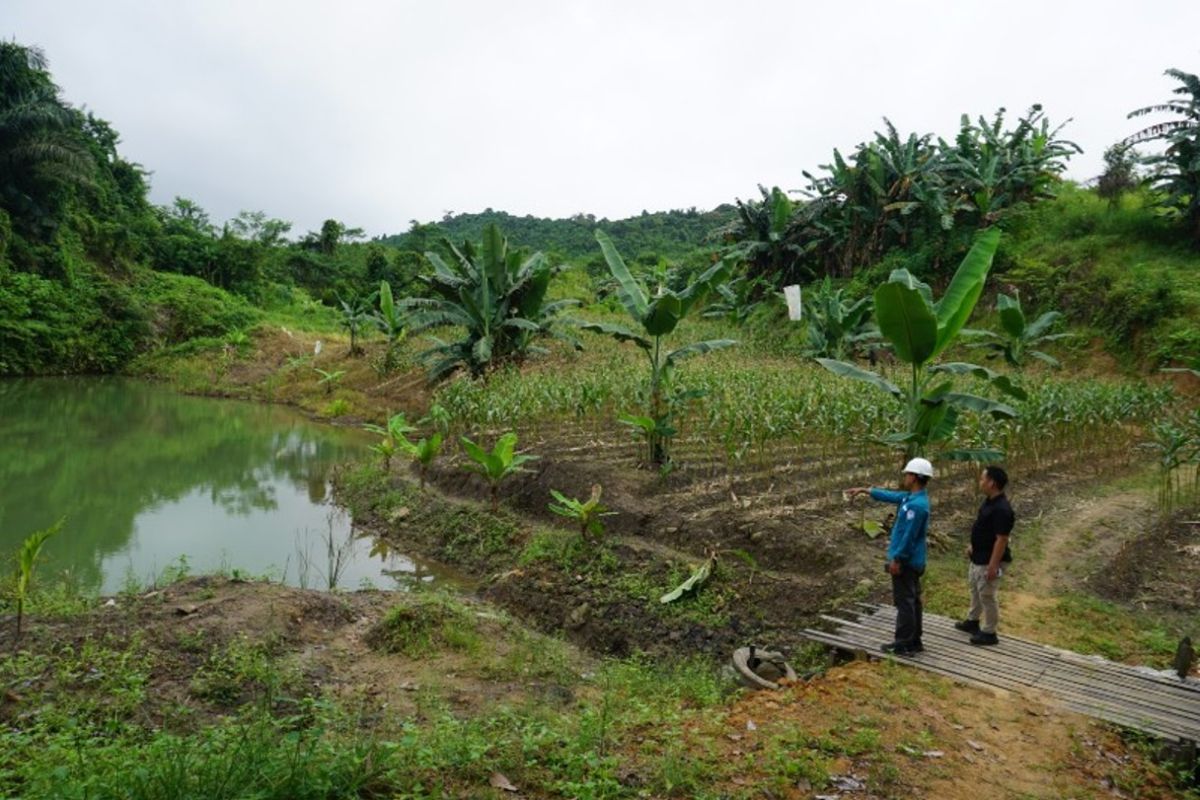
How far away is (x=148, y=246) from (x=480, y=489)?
95.1 ft

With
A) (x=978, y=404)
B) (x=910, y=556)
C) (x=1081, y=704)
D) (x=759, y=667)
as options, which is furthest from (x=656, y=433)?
(x=1081, y=704)

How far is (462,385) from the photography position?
1300cm

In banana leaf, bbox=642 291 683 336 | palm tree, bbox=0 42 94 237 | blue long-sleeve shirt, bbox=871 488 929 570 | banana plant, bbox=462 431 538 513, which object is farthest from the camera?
palm tree, bbox=0 42 94 237

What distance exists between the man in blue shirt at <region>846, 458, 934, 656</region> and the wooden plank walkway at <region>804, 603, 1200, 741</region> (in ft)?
0.41

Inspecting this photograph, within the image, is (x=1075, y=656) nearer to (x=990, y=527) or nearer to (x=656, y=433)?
(x=990, y=527)

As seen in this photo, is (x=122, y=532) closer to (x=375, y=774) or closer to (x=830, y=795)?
(x=375, y=774)

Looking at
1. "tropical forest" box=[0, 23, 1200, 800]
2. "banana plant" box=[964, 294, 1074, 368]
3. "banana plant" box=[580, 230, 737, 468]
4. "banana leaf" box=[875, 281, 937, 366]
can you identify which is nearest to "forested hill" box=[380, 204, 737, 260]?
"tropical forest" box=[0, 23, 1200, 800]

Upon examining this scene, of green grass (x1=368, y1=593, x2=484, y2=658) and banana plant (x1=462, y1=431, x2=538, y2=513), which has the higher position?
banana plant (x1=462, y1=431, x2=538, y2=513)

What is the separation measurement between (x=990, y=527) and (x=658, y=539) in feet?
12.7

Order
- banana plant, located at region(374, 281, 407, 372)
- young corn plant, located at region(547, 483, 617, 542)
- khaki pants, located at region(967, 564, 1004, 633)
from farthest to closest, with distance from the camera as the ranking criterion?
banana plant, located at region(374, 281, 407, 372), young corn plant, located at region(547, 483, 617, 542), khaki pants, located at region(967, 564, 1004, 633)

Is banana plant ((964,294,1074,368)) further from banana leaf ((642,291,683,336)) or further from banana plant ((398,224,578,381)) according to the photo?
banana plant ((398,224,578,381))

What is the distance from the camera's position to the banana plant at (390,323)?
20.3m

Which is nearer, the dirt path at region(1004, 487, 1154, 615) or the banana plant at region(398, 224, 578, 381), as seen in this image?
the dirt path at region(1004, 487, 1154, 615)

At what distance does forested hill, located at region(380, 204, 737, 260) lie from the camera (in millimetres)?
43000
